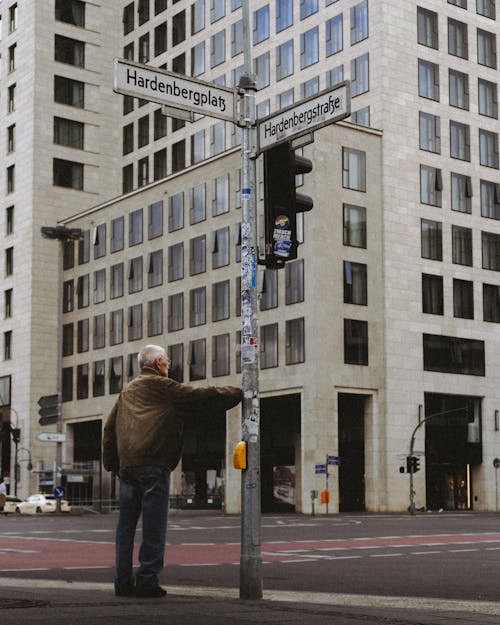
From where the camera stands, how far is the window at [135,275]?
6912 cm

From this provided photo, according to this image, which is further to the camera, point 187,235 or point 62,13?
point 62,13

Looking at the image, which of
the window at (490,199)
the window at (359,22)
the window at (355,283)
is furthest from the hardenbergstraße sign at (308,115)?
the window at (490,199)

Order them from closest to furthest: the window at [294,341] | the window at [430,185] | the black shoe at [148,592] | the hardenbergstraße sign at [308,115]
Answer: the black shoe at [148,592], the hardenbergstraße sign at [308,115], the window at [294,341], the window at [430,185]

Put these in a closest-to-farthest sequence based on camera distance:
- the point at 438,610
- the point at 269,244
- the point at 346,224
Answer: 1. the point at 438,610
2. the point at 269,244
3. the point at 346,224

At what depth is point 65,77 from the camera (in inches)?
3145

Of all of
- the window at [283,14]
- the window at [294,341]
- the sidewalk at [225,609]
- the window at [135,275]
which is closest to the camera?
the sidewalk at [225,609]

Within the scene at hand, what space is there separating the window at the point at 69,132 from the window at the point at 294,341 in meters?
28.6

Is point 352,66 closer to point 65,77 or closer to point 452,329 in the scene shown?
point 452,329

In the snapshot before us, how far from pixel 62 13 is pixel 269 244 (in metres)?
74.8

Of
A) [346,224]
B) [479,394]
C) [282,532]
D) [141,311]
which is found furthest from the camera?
[141,311]

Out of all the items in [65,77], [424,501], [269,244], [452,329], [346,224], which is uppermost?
[65,77]

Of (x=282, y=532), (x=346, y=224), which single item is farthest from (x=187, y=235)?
(x=282, y=532)

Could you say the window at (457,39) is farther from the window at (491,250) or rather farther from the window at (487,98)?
the window at (491,250)

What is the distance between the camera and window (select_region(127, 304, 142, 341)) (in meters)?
68.7
